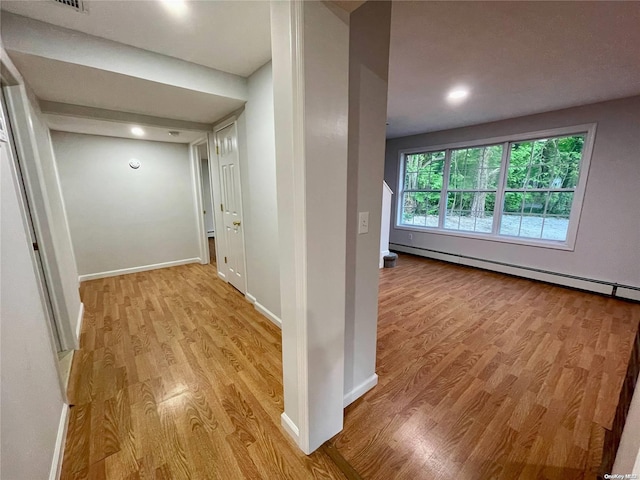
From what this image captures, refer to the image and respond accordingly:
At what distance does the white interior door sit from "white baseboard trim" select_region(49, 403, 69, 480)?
179 cm

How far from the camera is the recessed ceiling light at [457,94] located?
2.73 meters

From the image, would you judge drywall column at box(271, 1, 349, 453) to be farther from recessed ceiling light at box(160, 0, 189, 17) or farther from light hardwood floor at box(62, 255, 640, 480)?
recessed ceiling light at box(160, 0, 189, 17)

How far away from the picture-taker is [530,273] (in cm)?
376

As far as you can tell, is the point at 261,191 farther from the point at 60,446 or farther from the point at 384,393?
the point at 60,446

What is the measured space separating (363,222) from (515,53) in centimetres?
196

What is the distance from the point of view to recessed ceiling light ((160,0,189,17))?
146cm

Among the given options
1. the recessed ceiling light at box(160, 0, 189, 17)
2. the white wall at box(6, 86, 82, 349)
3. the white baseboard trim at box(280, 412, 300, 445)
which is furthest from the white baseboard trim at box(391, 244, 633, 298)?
the white wall at box(6, 86, 82, 349)

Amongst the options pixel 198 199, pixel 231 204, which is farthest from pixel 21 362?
pixel 198 199

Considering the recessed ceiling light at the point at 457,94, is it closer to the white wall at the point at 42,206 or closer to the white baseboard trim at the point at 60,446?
the white wall at the point at 42,206

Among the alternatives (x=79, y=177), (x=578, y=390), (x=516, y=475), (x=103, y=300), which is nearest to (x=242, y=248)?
(x=103, y=300)

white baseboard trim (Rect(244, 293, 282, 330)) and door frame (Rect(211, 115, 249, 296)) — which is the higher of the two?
door frame (Rect(211, 115, 249, 296))

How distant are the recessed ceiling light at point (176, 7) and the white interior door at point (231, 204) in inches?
48.5

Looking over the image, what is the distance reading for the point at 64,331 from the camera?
2.08m

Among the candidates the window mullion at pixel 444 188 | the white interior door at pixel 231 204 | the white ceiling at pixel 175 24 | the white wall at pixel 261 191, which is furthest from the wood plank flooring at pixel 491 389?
the white ceiling at pixel 175 24
